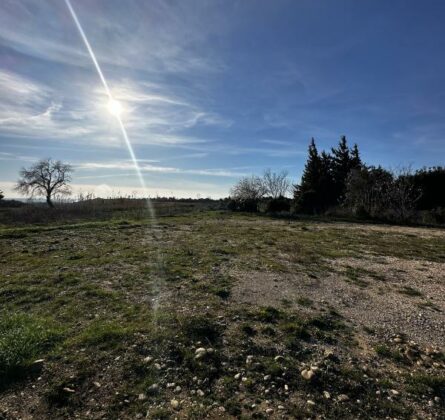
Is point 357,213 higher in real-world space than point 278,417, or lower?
higher

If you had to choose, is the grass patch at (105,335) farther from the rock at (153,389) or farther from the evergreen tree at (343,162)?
the evergreen tree at (343,162)

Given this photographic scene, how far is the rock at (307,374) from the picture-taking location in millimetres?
3150

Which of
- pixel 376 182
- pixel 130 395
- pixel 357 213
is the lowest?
pixel 130 395

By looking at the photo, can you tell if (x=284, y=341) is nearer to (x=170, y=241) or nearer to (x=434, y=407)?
(x=434, y=407)

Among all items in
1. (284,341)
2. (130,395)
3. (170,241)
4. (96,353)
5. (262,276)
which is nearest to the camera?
(130,395)

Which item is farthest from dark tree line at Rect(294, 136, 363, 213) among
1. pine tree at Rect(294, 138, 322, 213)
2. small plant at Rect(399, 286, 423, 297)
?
small plant at Rect(399, 286, 423, 297)

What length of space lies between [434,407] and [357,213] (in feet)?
67.7

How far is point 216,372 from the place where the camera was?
325 centimetres

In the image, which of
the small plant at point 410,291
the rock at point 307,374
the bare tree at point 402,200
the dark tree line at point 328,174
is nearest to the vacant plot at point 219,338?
the rock at point 307,374

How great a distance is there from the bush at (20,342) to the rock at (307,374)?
290 cm

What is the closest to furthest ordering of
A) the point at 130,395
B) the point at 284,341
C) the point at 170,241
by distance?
the point at 130,395 → the point at 284,341 → the point at 170,241

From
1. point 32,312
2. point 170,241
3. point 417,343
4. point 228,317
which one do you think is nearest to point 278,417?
point 228,317

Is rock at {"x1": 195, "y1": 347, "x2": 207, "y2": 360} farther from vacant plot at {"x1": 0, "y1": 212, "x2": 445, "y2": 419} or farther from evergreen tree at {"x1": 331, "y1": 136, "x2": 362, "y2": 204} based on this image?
evergreen tree at {"x1": 331, "y1": 136, "x2": 362, "y2": 204}

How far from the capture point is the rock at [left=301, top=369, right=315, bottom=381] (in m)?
3.15
